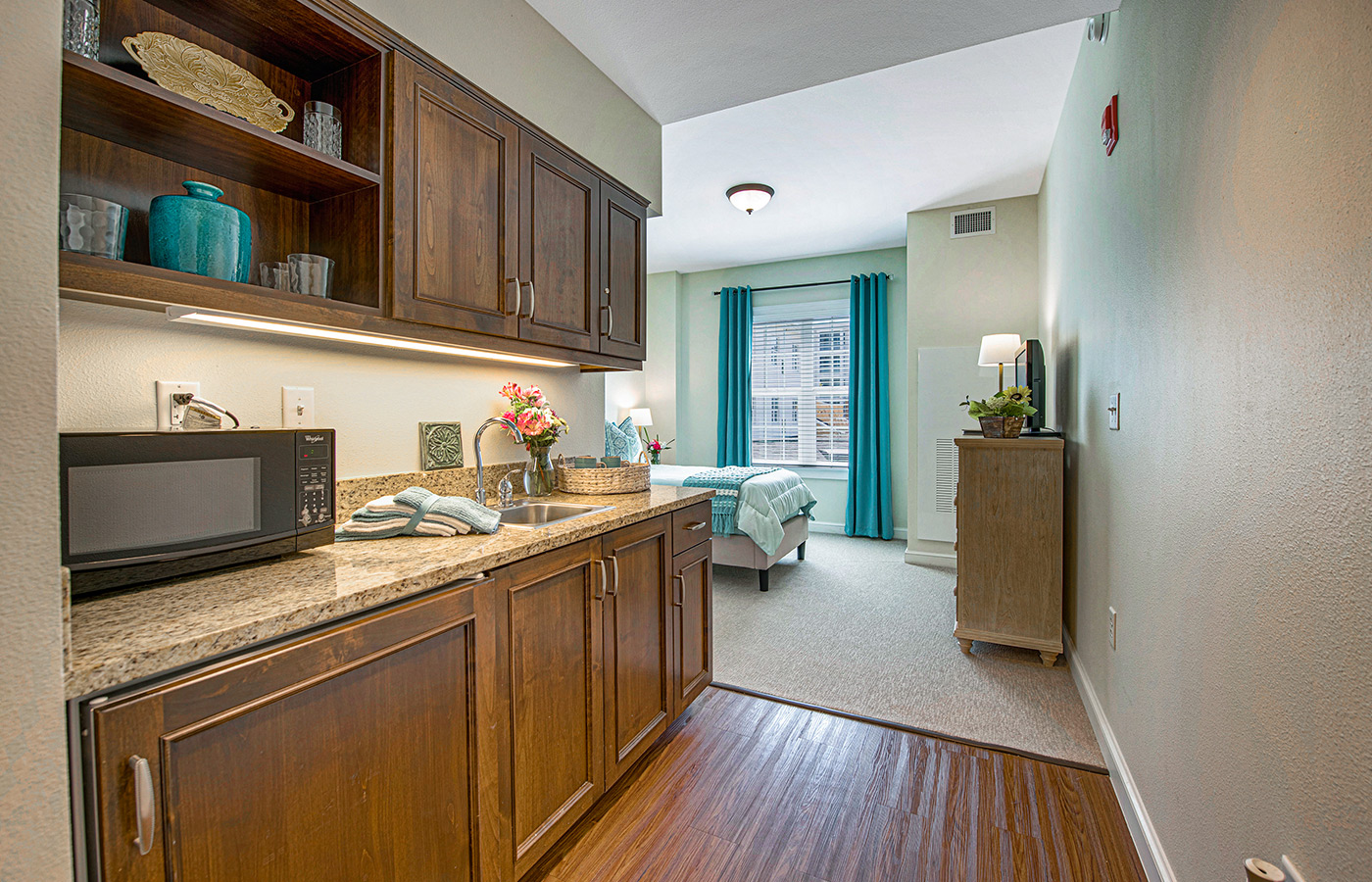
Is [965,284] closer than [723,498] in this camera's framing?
No

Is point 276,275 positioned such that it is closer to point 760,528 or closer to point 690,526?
point 690,526

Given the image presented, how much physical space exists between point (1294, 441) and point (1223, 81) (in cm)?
78

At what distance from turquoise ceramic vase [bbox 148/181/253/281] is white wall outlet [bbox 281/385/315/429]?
39 centimetres

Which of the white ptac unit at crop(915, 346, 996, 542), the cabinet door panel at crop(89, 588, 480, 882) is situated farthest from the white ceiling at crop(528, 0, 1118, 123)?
the white ptac unit at crop(915, 346, 996, 542)

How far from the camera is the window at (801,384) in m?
6.15

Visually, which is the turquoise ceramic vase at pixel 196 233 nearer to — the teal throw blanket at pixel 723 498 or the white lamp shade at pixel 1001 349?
the teal throw blanket at pixel 723 498

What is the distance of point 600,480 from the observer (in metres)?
2.29

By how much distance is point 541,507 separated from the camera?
2154 millimetres

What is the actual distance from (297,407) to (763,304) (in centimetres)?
539

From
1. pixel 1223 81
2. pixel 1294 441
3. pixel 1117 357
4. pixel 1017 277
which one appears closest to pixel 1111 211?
pixel 1117 357

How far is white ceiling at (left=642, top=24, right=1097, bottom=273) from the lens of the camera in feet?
9.44

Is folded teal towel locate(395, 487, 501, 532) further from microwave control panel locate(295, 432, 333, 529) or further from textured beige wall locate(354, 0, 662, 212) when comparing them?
textured beige wall locate(354, 0, 662, 212)

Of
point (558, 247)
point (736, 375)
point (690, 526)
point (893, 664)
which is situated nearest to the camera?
point (558, 247)

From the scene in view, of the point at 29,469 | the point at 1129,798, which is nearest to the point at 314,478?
the point at 29,469
